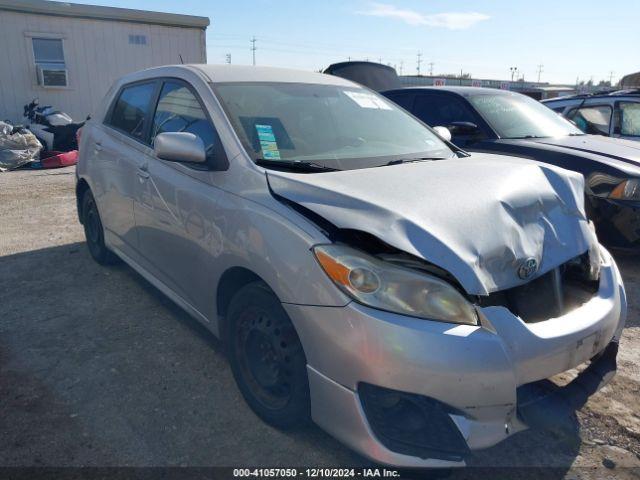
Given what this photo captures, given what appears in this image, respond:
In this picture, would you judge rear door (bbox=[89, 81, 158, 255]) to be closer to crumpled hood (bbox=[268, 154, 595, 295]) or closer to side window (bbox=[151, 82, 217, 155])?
side window (bbox=[151, 82, 217, 155])

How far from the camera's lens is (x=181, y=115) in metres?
3.12

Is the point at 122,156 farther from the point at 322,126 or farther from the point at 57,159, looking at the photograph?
the point at 57,159

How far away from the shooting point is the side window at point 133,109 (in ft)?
11.8

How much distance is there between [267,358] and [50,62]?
1258cm

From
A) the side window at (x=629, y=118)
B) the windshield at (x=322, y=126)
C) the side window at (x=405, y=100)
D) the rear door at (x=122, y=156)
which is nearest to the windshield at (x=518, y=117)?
the side window at (x=405, y=100)

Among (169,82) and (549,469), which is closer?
(549,469)

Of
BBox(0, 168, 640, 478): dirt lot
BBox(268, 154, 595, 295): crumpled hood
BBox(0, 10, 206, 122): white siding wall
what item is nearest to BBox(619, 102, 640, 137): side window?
BBox(0, 168, 640, 478): dirt lot

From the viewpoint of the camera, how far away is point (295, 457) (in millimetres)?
2225

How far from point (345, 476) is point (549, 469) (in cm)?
89

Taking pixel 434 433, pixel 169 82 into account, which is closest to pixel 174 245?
pixel 169 82

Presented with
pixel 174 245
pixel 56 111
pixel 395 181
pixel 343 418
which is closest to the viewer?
pixel 343 418

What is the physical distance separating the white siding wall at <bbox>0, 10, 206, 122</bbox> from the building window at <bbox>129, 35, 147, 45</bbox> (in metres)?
0.08

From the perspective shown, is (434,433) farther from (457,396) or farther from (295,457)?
(295,457)

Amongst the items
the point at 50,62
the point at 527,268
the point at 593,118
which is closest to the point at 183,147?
the point at 527,268
